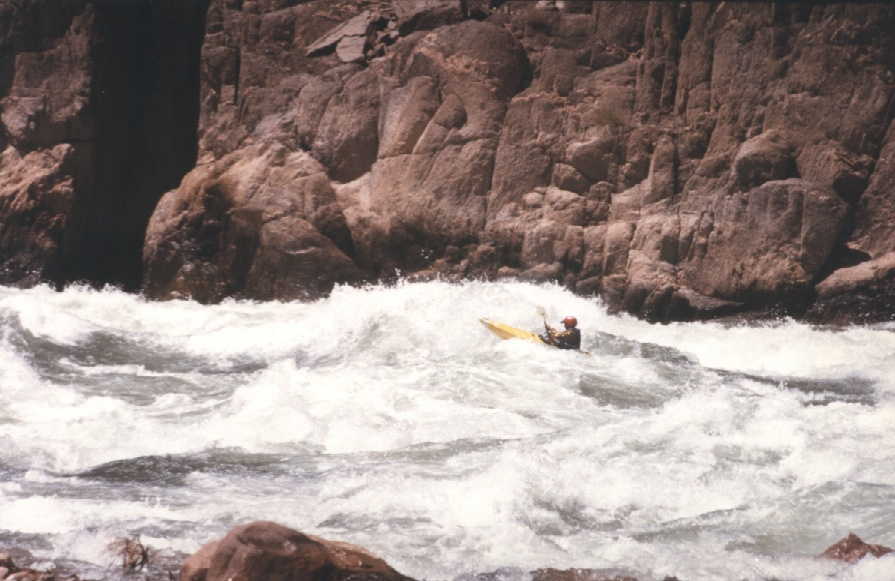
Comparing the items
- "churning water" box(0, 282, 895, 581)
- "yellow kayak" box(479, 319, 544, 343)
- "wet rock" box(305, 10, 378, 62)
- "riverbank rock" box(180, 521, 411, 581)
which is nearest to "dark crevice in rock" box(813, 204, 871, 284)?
"churning water" box(0, 282, 895, 581)

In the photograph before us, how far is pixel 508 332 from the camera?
1130cm

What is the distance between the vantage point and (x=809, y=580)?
509 centimetres

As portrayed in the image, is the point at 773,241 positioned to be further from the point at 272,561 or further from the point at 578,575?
the point at 272,561

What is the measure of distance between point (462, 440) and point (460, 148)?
720 cm

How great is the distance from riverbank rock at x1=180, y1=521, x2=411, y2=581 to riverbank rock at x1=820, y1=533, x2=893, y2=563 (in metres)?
2.35

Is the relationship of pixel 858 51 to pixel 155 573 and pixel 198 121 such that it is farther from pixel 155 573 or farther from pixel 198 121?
pixel 155 573

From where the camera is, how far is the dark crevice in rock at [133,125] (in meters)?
16.1

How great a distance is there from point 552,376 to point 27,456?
474 centimetres

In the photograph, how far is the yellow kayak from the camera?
36.6 feet

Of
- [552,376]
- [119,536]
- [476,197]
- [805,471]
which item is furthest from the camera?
[476,197]

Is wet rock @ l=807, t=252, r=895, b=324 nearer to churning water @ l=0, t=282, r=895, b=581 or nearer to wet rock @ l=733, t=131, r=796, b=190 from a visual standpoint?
churning water @ l=0, t=282, r=895, b=581

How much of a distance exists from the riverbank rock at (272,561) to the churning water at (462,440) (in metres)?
0.81

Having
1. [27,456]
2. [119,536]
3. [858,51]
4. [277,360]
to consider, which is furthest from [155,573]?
[858,51]

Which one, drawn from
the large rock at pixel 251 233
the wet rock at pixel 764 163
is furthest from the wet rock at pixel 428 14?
the wet rock at pixel 764 163
